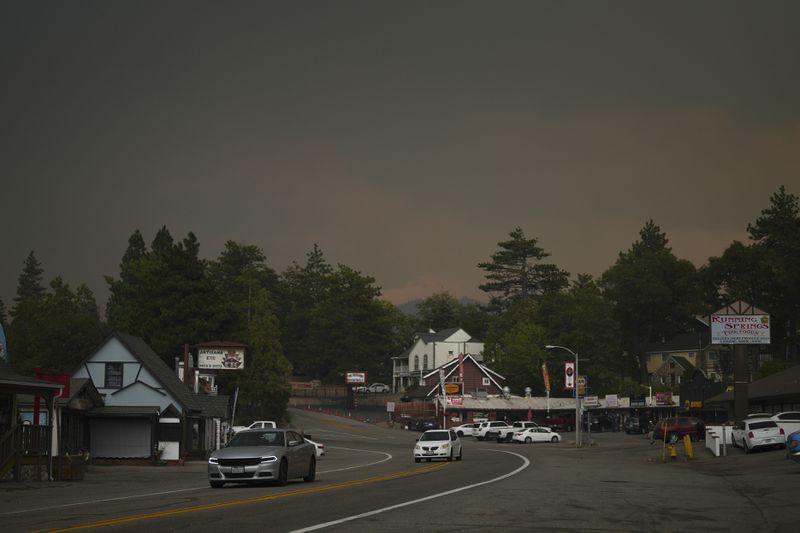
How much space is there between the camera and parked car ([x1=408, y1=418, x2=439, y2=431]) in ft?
303

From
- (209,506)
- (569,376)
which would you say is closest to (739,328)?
(569,376)

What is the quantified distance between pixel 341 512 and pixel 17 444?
19.5 meters

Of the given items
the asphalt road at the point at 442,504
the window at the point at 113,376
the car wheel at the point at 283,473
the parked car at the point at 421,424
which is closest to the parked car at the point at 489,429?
the parked car at the point at 421,424

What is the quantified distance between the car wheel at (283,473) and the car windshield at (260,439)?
2.86 ft

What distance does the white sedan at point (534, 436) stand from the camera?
77438 mm

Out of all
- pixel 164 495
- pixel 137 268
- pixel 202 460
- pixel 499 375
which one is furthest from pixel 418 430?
pixel 164 495

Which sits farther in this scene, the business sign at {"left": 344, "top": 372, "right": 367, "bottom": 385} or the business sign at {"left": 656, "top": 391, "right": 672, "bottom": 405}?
the business sign at {"left": 344, "top": 372, "right": 367, "bottom": 385}

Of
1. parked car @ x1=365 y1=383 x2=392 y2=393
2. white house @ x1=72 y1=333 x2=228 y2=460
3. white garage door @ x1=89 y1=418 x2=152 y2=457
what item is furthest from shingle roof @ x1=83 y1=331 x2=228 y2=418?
parked car @ x1=365 y1=383 x2=392 y2=393

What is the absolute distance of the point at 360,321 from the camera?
132125 mm

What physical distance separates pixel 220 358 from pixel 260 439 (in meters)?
41.1

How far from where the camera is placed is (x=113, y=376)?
53.7 meters

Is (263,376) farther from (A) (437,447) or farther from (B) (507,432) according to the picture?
(A) (437,447)

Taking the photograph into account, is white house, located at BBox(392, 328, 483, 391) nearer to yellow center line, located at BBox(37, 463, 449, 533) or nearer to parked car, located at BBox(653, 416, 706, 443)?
parked car, located at BBox(653, 416, 706, 443)

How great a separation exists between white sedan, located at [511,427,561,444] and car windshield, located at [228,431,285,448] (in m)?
54.1
